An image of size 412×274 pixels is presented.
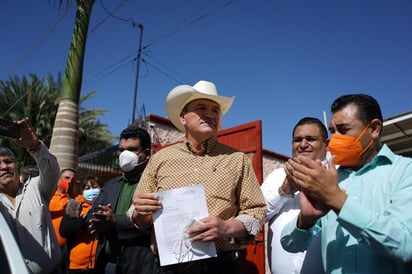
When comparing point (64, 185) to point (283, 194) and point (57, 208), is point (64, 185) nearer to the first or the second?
point (57, 208)

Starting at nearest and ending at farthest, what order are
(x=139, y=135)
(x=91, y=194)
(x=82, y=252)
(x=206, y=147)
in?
(x=206, y=147)
(x=139, y=135)
(x=82, y=252)
(x=91, y=194)

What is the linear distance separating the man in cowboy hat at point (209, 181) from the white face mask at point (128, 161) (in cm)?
77

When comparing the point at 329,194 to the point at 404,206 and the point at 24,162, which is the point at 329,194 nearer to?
the point at 404,206

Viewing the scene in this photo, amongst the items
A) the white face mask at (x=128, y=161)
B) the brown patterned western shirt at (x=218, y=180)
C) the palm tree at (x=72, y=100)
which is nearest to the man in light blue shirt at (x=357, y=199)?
the brown patterned western shirt at (x=218, y=180)

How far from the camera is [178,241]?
1987 millimetres

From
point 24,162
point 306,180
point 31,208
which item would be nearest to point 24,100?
point 24,162

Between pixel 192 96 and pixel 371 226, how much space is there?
1513 millimetres

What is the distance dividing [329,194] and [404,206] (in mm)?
314

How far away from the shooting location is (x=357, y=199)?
1.78m

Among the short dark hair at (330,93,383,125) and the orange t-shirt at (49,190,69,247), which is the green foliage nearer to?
the orange t-shirt at (49,190,69,247)

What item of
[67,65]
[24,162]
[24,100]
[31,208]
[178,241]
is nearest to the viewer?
[178,241]

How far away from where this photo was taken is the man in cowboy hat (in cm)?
203

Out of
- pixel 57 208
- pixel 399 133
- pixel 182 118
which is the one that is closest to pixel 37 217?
pixel 57 208

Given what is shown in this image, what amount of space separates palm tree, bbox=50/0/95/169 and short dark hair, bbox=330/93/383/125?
198 inches
